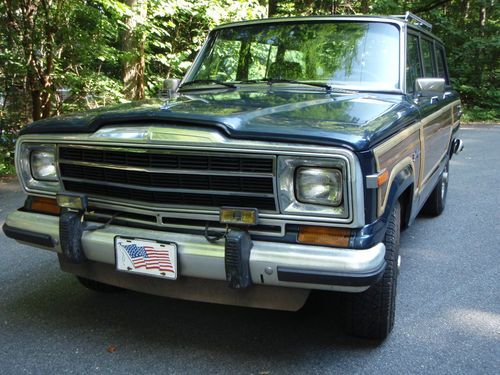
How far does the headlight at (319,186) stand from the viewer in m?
2.10

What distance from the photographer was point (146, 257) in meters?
2.32

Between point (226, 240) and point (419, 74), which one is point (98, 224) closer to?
point (226, 240)

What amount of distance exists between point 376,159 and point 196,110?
923 mm

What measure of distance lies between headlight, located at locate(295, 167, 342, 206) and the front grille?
0.13 metres

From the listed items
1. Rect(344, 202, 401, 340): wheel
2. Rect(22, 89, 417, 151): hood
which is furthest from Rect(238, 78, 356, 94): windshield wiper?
Rect(344, 202, 401, 340): wheel

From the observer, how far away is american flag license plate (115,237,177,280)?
2266 millimetres

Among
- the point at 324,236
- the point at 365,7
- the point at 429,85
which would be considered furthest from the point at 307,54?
the point at 365,7

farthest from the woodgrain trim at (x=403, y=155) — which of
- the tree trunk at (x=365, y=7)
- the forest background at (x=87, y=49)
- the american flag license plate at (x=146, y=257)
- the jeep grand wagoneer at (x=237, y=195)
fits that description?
the tree trunk at (x=365, y=7)

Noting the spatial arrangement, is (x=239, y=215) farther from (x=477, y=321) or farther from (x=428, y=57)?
(x=428, y=57)

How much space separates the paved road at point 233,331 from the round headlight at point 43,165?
86 centimetres

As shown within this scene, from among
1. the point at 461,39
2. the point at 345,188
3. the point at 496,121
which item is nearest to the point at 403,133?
the point at 345,188

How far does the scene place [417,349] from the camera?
8.43 feet

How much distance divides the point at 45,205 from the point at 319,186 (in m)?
1.59

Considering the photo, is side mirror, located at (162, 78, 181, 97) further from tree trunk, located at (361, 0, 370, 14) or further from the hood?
A: tree trunk, located at (361, 0, 370, 14)
